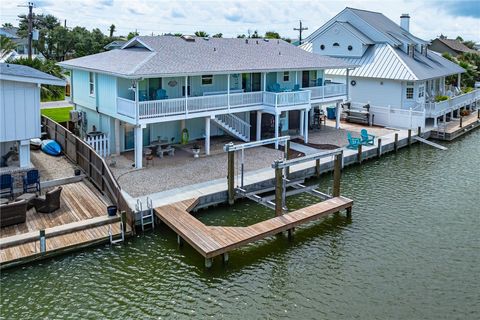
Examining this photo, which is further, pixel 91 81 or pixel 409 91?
pixel 409 91

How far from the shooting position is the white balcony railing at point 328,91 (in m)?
29.9

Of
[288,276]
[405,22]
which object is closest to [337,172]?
[288,276]

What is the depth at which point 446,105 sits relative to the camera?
36.8 meters

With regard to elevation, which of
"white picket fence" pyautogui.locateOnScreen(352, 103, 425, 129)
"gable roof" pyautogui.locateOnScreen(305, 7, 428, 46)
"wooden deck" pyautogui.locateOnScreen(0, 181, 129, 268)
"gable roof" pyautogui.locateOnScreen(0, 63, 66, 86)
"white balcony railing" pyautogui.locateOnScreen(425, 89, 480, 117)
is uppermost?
"gable roof" pyautogui.locateOnScreen(305, 7, 428, 46)

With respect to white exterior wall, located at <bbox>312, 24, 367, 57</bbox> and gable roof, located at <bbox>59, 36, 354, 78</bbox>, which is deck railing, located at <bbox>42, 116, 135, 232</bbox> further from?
white exterior wall, located at <bbox>312, 24, 367, 57</bbox>

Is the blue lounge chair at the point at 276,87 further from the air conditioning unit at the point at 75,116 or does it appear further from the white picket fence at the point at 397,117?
the air conditioning unit at the point at 75,116

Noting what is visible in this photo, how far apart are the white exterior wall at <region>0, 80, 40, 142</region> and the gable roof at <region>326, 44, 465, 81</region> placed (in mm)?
26025

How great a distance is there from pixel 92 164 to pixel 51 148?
4871 millimetres

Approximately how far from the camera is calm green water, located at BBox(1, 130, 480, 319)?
1250cm

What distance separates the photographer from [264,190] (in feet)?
68.7

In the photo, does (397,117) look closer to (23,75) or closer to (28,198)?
(23,75)

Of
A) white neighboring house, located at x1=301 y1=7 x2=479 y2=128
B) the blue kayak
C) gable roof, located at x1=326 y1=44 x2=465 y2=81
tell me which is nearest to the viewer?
the blue kayak

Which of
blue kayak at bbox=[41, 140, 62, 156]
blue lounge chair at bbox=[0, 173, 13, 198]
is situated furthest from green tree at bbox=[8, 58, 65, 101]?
blue lounge chair at bbox=[0, 173, 13, 198]

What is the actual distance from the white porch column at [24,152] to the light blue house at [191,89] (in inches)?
192
